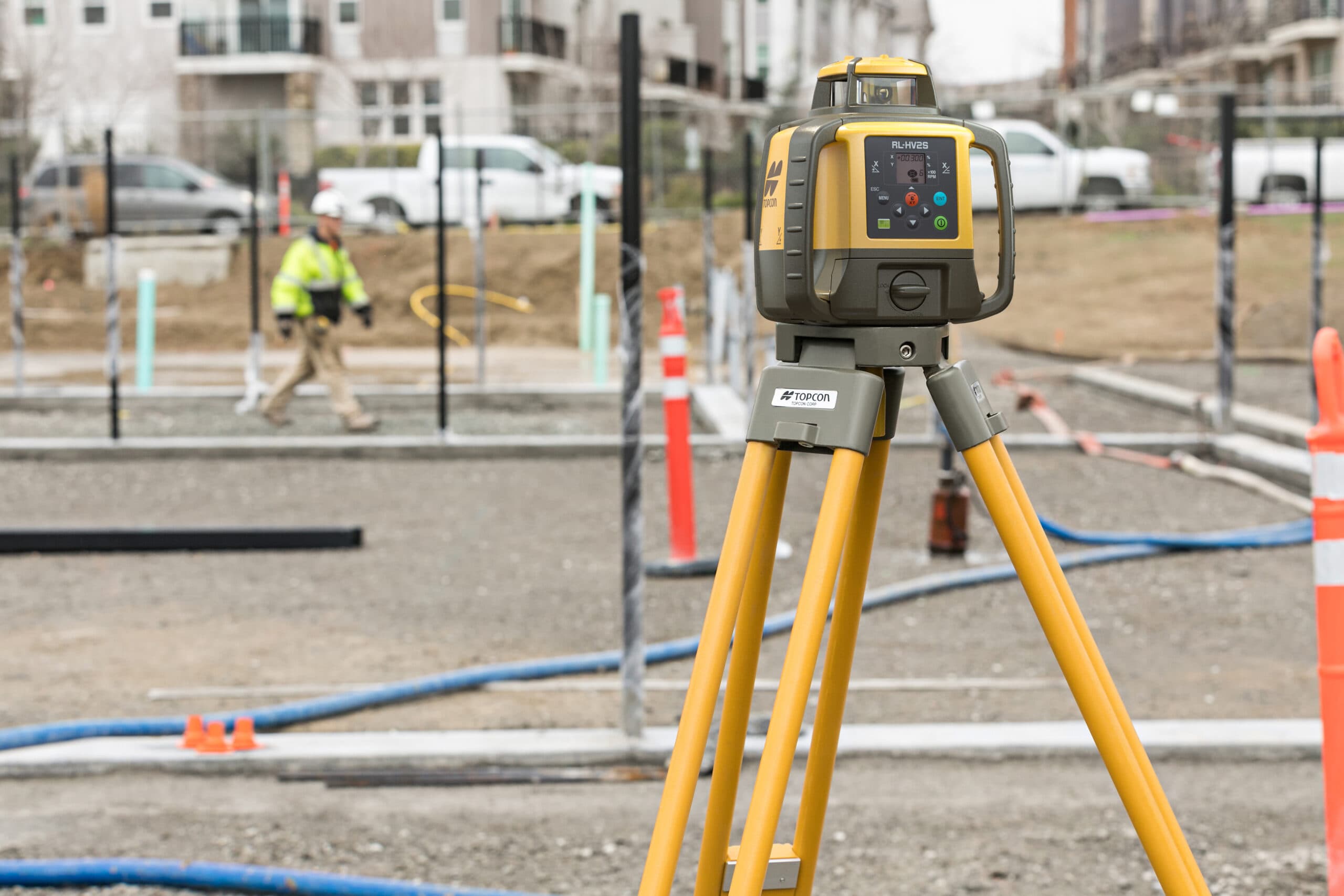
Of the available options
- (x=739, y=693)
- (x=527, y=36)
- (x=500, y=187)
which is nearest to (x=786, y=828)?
(x=739, y=693)

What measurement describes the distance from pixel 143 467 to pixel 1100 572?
726 cm

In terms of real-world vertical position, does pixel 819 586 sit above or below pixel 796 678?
above

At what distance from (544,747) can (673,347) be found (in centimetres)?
317

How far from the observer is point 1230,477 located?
10.7 metres

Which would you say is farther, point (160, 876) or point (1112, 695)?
point (160, 876)

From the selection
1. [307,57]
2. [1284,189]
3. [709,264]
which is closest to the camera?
[709,264]

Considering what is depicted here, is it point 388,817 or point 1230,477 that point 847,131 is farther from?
point 1230,477

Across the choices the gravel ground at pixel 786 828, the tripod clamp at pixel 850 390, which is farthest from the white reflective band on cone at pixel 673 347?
the tripod clamp at pixel 850 390

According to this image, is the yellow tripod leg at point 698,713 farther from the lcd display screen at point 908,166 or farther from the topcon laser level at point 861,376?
the lcd display screen at point 908,166

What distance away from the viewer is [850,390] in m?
2.36

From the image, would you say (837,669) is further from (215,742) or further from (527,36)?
(527,36)

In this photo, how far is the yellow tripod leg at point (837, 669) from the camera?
2.65 meters

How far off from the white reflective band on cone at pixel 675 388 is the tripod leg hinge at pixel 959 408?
5.07 meters

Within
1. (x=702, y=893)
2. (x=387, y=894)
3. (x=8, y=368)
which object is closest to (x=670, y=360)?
(x=387, y=894)
